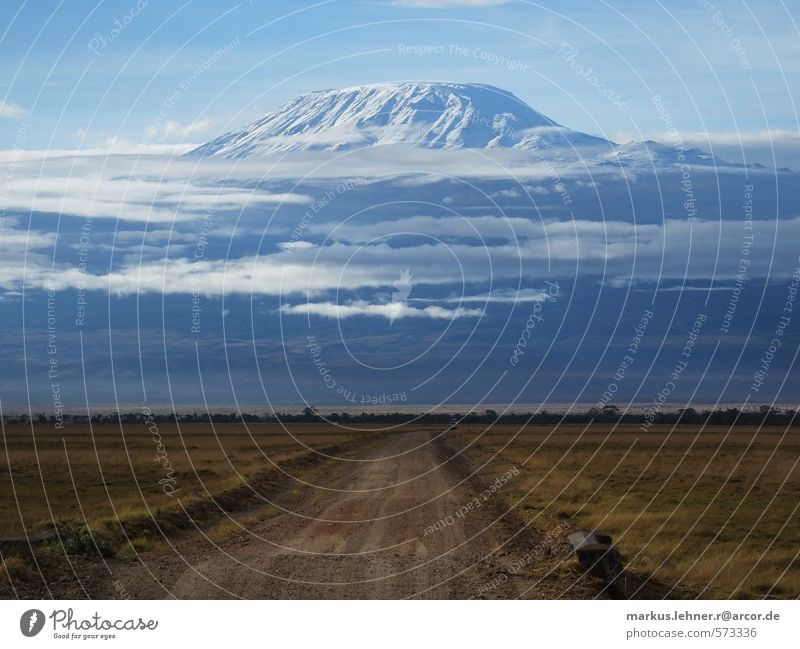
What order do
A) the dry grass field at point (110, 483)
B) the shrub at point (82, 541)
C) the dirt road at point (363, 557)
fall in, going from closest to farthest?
the dirt road at point (363, 557) → the shrub at point (82, 541) → the dry grass field at point (110, 483)

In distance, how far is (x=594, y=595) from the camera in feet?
64.8

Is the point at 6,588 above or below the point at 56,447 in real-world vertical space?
above

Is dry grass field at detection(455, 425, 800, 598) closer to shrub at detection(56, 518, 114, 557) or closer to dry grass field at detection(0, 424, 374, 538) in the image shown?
shrub at detection(56, 518, 114, 557)

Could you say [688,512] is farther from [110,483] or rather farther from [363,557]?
[110,483]

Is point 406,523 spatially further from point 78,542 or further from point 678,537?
point 78,542

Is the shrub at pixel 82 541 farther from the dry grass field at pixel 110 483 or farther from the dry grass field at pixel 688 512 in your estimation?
the dry grass field at pixel 688 512

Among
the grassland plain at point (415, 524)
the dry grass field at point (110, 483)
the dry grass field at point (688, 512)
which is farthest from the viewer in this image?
the dry grass field at point (110, 483)

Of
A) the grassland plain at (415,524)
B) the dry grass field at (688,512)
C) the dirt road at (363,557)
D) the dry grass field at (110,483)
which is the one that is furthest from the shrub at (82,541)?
the dry grass field at (688,512)

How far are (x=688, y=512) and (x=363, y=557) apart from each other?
1395 centimetres

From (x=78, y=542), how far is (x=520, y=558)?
9973 millimetres

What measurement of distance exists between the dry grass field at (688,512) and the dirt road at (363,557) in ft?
6.71

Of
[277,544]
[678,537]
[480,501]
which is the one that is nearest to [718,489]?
[480,501]

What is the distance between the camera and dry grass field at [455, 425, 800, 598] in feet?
74.6

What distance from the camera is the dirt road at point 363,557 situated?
67.5 feet
